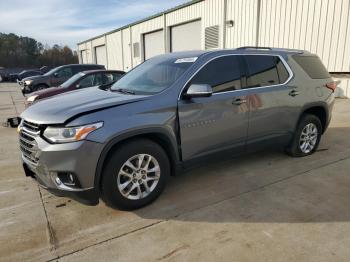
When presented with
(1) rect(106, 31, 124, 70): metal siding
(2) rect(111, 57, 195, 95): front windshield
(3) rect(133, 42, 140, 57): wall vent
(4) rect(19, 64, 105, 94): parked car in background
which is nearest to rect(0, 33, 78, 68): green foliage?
(1) rect(106, 31, 124, 70): metal siding

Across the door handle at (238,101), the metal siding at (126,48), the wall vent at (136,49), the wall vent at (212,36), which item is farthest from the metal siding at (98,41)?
the door handle at (238,101)

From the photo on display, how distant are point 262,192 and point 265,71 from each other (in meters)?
1.76

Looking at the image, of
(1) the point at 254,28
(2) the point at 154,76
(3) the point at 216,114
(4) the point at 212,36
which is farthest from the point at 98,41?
(3) the point at 216,114

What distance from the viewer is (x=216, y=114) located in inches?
149

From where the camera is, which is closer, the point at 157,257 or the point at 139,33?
the point at 157,257

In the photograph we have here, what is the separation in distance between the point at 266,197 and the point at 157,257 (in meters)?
1.69

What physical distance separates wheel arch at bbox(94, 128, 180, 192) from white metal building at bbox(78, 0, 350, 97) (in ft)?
31.2

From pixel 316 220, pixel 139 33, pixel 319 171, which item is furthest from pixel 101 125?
pixel 139 33

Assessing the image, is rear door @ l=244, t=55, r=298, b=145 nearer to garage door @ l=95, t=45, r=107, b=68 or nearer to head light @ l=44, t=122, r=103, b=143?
head light @ l=44, t=122, r=103, b=143

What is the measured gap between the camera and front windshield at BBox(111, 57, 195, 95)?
371 centimetres

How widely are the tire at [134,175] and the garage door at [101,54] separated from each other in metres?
34.3

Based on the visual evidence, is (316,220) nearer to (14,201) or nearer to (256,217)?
(256,217)

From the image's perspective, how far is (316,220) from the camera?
10.5 ft

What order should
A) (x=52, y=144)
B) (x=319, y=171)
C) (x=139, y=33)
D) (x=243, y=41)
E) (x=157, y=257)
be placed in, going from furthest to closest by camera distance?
(x=139, y=33) → (x=243, y=41) → (x=319, y=171) → (x=52, y=144) → (x=157, y=257)
